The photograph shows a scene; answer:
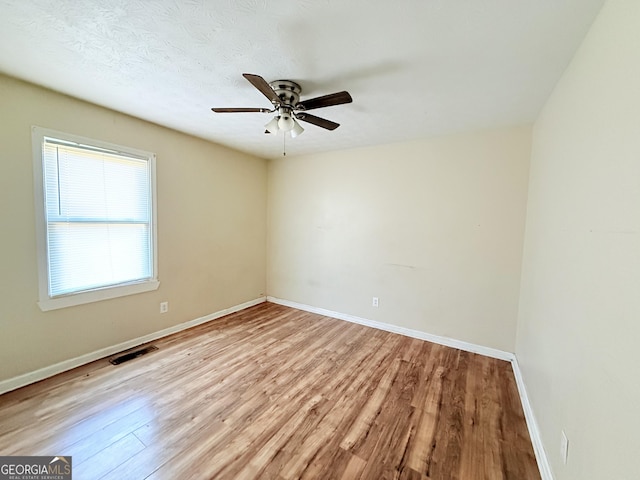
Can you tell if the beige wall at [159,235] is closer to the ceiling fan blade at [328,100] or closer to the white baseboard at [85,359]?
the white baseboard at [85,359]

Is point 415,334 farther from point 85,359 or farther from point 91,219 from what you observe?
point 91,219

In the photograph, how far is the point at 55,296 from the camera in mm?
A: 2258

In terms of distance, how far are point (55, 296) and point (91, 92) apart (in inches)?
70.9

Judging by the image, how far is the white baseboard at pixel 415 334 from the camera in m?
2.78

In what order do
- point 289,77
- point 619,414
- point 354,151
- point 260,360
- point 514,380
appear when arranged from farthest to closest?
1. point 354,151
2. point 260,360
3. point 514,380
4. point 289,77
5. point 619,414

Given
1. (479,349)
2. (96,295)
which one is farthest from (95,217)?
(479,349)

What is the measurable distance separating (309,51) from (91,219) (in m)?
2.52

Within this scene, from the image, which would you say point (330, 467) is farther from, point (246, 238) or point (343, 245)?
point (246, 238)

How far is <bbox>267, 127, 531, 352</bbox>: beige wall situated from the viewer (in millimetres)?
2707

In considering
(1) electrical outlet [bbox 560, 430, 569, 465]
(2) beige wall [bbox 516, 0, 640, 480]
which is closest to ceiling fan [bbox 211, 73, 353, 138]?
(2) beige wall [bbox 516, 0, 640, 480]

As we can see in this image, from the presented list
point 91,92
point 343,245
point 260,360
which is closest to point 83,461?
point 260,360

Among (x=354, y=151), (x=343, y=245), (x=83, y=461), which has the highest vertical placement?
(x=354, y=151)

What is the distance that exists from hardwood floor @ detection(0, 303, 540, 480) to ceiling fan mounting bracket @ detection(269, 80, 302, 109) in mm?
2312

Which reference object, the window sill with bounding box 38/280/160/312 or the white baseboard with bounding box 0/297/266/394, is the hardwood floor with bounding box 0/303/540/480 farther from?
the window sill with bounding box 38/280/160/312
